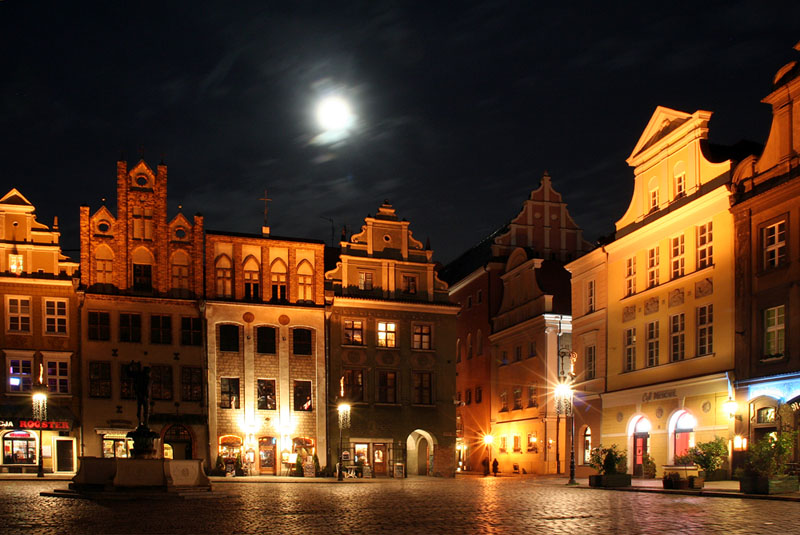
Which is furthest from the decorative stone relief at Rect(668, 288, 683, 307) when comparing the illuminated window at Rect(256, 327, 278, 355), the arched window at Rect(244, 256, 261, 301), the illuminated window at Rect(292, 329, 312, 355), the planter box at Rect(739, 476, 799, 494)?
the arched window at Rect(244, 256, 261, 301)

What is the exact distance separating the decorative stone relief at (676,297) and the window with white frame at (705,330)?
1.33m

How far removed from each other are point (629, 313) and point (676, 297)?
168 inches

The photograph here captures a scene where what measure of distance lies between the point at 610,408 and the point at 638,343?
151 inches

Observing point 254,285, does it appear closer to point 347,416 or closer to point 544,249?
point 347,416

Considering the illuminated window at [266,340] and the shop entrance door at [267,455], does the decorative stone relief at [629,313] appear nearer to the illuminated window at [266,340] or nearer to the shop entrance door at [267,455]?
the illuminated window at [266,340]

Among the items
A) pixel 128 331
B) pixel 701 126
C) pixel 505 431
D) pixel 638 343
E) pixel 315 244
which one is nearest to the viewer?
pixel 701 126

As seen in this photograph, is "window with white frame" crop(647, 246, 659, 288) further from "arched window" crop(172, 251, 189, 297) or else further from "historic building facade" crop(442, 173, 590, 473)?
"arched window" crop(172, 251, 189, 297)

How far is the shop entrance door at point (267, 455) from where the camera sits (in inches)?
1929

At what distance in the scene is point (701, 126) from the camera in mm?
39438

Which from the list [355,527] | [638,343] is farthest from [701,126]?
[355,527]

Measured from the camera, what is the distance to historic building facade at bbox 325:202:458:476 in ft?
170

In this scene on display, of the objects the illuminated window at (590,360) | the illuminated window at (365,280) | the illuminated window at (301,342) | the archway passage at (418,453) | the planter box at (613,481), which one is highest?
the illuminated window at (365,280)

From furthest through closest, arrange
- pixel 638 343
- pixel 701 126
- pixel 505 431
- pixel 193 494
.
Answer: pixel 505 431
pixel 638 343
pixel 701 126
pixel 193 494

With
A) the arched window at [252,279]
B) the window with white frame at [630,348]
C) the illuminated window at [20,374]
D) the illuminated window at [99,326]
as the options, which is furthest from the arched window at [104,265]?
the window with white frame at [630,348]
